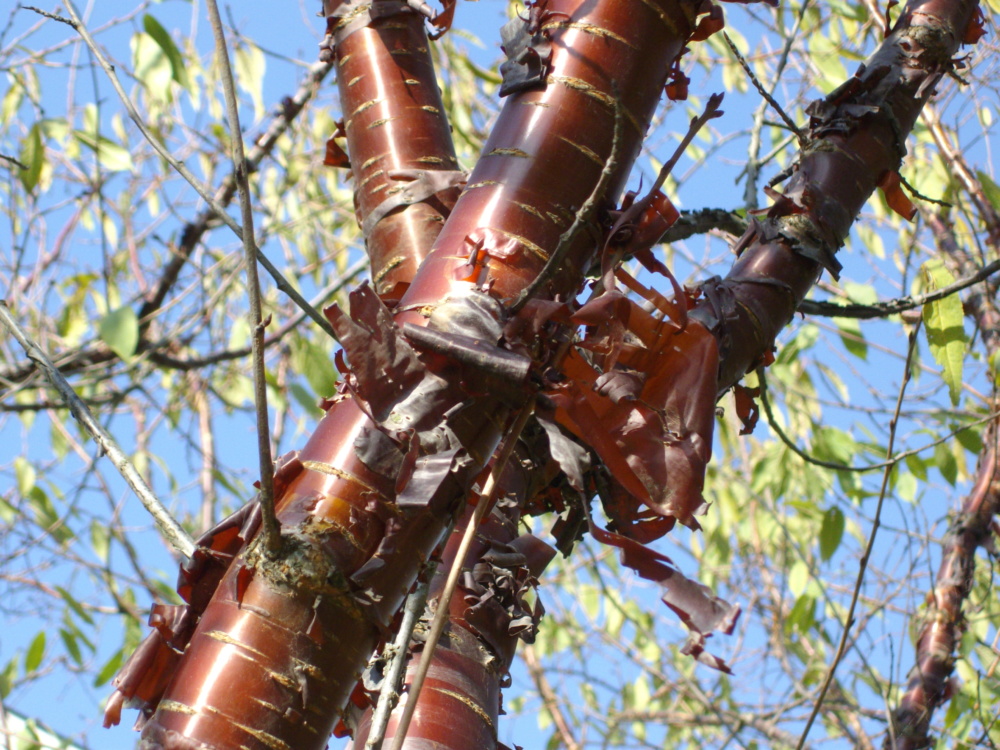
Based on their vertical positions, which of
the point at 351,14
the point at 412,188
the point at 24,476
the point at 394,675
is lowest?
the point at 394,675

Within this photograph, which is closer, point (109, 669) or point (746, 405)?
point (746, 405)

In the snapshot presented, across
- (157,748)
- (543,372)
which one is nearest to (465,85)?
(543,372)

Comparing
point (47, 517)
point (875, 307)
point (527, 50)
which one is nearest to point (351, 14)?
point (527, 50)

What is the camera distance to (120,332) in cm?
158

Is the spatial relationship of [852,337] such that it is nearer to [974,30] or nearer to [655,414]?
[974,30]

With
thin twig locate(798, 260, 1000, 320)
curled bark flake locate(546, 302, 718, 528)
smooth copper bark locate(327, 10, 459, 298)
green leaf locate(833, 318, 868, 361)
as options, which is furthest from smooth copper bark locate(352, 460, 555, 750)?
green leaf locate(833, 318, 868, 361)

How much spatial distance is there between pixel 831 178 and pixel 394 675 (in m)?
0.73

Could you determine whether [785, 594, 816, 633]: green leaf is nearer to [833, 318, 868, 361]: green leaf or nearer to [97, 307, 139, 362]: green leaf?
[833, 318, 868, 361]: green leaf

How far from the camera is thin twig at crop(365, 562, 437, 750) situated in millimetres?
479

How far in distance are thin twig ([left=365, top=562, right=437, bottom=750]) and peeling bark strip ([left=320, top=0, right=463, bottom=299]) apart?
0.54 m

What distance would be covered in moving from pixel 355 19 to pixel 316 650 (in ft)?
2.82

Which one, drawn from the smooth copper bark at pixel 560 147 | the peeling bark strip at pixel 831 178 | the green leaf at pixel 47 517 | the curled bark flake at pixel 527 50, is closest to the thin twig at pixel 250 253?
the smooth copper bark at pixel 560 147

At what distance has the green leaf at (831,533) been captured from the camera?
1798 mm

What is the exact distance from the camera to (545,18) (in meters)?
0.77
